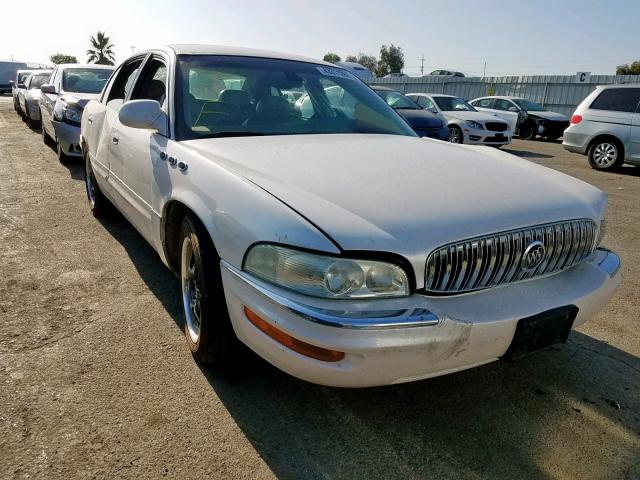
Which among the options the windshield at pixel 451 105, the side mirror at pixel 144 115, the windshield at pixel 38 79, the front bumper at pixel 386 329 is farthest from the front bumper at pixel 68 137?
the windshield at pixel 451 105

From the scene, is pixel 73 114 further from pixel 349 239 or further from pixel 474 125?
pixel 474 125

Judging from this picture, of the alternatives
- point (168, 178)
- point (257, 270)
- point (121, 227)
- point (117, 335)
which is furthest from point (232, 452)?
point (121, 227)

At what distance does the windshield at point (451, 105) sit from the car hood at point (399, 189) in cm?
1099

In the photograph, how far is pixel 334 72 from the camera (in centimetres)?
367

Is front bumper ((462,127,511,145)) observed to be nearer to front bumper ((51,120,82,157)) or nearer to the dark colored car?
the dark colored car

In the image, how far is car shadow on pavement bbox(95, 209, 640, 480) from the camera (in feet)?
6.48

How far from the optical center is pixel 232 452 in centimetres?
201

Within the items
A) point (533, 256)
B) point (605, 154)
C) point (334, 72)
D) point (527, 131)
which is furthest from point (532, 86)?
point (533, 256)

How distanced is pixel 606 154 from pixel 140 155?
968 centimetres

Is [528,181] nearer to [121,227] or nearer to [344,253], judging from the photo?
[344,253]

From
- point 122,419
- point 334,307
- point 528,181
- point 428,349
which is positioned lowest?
point 122,419

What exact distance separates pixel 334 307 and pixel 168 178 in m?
1.36

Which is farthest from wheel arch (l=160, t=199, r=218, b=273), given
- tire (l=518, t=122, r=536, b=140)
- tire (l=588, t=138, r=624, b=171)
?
tire (l=518, t=122, r=536, b=140)

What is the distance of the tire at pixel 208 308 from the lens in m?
2.24
